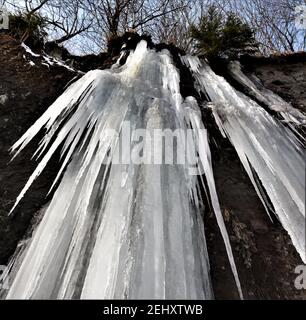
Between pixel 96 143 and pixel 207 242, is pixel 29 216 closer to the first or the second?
pixel 96 143

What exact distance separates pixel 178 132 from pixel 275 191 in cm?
68

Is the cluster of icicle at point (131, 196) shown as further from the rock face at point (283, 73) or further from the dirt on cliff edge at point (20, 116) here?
the rock face at point (283, 73)

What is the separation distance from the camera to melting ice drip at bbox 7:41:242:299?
1431 mm

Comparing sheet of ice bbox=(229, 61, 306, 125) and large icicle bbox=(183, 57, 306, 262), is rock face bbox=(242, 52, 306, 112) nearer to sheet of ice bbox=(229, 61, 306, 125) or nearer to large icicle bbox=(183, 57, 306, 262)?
sheet of ice bbox=(229, 61, 306, 125)

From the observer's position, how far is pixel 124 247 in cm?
151

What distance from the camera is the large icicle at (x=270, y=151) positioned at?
170 cm

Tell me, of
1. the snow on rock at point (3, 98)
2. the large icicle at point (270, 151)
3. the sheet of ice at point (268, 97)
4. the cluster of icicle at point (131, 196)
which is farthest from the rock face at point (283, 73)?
the snow on rock at point (3, 98)

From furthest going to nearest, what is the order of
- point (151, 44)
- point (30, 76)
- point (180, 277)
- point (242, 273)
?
point (151, 44), point (30, 76), point (242, 273), point (180, 277)

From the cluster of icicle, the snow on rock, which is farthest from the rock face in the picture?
the snow on rock

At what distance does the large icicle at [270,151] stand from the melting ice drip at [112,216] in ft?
0.70

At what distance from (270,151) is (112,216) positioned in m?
0.94

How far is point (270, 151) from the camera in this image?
2.06 m

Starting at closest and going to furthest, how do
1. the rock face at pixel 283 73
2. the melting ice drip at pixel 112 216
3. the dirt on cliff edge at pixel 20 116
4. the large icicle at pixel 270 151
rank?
the melting ice drip at pixel 112 216
the large icicle at pixel 270 151
the dirt on cliff edge at pixel 20 116
the rock face at pixel 283 73

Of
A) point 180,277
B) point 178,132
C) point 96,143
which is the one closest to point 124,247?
point 180,277
